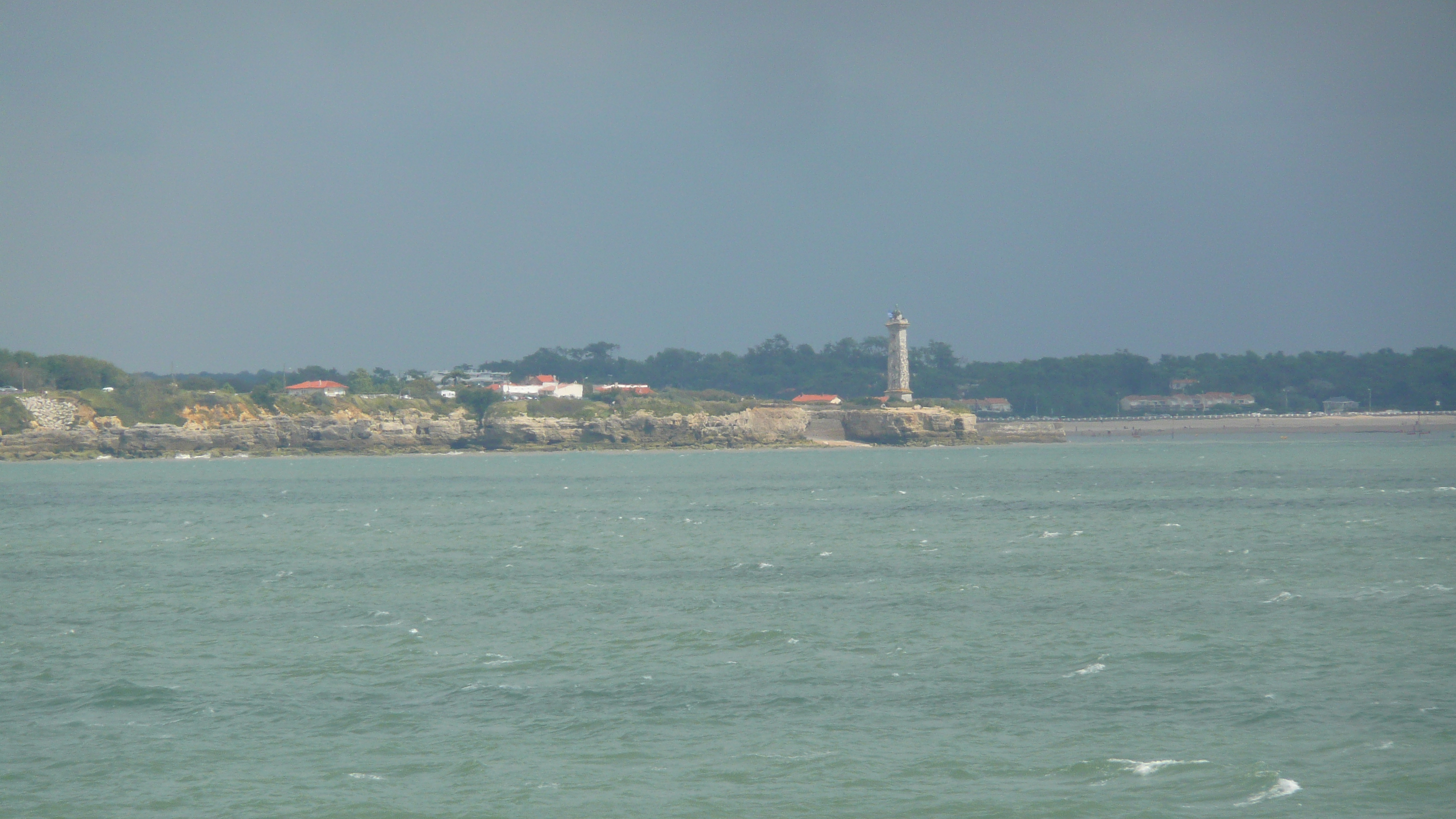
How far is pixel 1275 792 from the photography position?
12188 millimetres

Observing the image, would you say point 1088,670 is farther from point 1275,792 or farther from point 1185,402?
point 1185,402

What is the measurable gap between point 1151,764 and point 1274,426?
157 m

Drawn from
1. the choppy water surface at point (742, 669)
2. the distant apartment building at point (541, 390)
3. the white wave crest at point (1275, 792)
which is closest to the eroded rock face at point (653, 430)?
the distant apartment building at point (541, 390)

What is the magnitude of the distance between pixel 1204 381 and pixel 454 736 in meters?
202

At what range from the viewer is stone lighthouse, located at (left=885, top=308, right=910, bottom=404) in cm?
15262

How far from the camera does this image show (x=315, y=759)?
13.9 metres

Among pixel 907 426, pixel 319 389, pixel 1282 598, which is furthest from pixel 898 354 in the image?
pixel 1282 598

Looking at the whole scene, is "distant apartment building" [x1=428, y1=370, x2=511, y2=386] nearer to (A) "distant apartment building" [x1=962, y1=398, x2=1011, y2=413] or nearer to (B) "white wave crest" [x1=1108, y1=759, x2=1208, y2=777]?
(A) "distant apartment building" [x1=962, y1=398, x2=1011, y2=413]

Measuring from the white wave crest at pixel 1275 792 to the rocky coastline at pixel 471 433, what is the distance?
108470mm

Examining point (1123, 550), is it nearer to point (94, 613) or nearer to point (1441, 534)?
point (1441, 534)

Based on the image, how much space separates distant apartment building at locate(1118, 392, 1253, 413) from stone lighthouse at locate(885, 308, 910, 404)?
5285cm

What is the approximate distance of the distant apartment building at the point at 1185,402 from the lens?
7333 inches

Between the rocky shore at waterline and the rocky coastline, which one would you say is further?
the rocky shore at waterline

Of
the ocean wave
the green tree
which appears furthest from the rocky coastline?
the ocean wave
